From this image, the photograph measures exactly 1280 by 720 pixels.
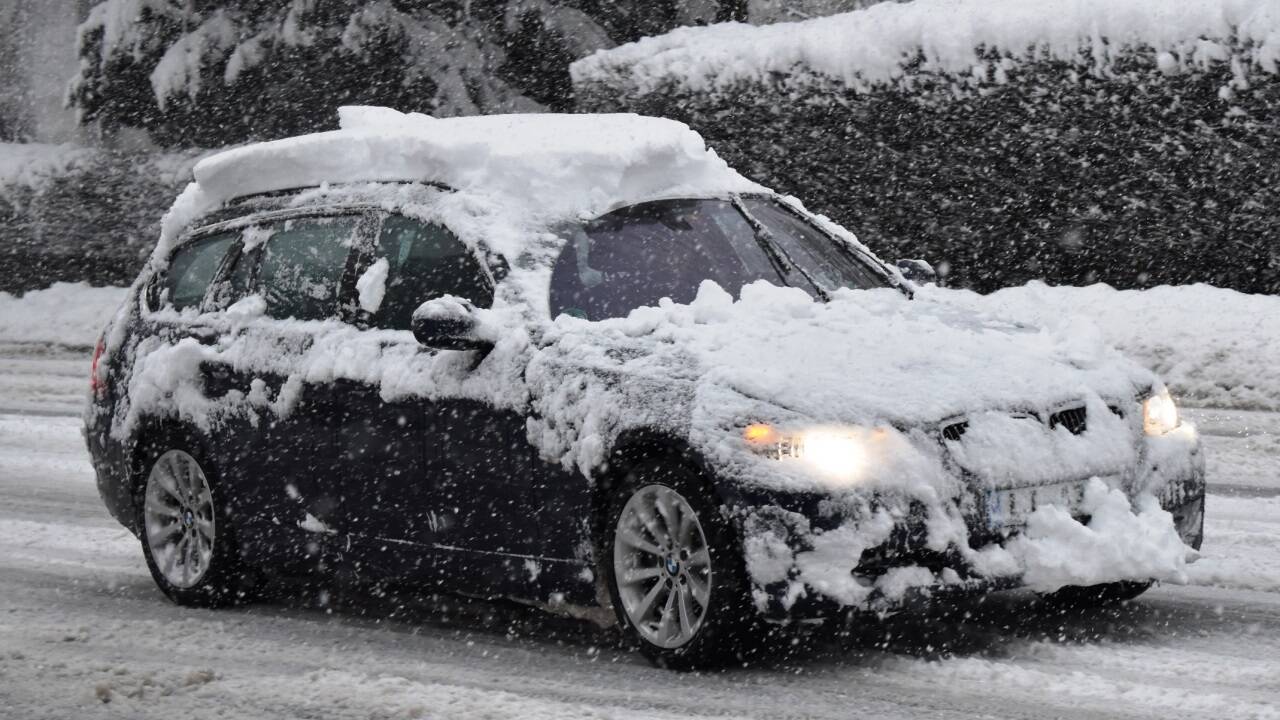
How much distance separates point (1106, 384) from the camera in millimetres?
6742

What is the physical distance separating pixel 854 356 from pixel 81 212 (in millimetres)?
22335

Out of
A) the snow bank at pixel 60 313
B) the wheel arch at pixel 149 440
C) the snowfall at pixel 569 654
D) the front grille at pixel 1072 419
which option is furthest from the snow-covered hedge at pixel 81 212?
the front grille at pixel 1072 419

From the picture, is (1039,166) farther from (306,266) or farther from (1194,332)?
(306,266)

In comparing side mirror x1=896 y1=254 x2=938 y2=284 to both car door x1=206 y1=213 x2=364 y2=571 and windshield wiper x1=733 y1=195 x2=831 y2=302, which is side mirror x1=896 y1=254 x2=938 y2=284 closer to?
windshield wiper x1=733 y1=195 x2=831 y2=302

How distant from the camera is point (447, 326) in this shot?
668 cm

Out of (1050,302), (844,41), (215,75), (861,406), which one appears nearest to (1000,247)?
(1050,302)

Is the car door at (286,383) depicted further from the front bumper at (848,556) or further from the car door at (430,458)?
the front bumper at (848,556)

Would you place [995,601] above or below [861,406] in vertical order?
below

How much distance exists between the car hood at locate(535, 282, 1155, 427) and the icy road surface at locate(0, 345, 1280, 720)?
2.69ft

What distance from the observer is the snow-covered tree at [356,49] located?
77.9ft

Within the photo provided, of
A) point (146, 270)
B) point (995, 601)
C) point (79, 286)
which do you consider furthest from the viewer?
point (79, 286)

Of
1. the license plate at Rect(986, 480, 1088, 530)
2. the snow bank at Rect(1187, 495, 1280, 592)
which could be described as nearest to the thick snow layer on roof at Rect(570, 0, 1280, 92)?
the snow bank at Rect(1187, 495, 1280, 592)

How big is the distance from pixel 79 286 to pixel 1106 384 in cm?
2068

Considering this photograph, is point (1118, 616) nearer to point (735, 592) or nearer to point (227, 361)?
point (735, 592)
